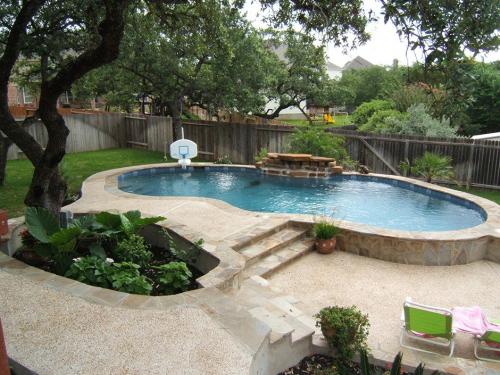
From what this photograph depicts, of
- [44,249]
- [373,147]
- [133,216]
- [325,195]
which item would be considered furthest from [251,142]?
[44,249]

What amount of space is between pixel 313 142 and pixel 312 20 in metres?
7.42

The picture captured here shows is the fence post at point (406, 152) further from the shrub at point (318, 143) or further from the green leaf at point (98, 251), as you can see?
the green leaf at point (98, 251)

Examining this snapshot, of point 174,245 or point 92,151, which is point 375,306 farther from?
point 92,151

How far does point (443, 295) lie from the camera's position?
596 cm

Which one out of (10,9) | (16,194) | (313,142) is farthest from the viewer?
(313,142)

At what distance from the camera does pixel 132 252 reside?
529cm

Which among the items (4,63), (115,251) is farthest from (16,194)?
(115,251)

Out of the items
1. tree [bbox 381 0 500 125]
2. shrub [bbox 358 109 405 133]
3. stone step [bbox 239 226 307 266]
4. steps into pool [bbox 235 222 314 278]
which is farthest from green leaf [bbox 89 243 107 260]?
shrub [bbox 358 109 405 133]

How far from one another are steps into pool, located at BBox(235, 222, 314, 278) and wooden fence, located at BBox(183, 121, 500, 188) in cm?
673

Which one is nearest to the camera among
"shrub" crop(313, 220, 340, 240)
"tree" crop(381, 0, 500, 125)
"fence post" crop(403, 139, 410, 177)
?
"tree" crop(381, 0, 500, 125)

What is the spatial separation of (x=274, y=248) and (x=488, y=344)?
11.4ft

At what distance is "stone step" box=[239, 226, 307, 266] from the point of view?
662 cm

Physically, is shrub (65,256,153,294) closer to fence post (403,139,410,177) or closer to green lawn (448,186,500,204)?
green lawn (448,186,500,204)

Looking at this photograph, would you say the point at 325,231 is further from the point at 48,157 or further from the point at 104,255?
the point at 48,157
